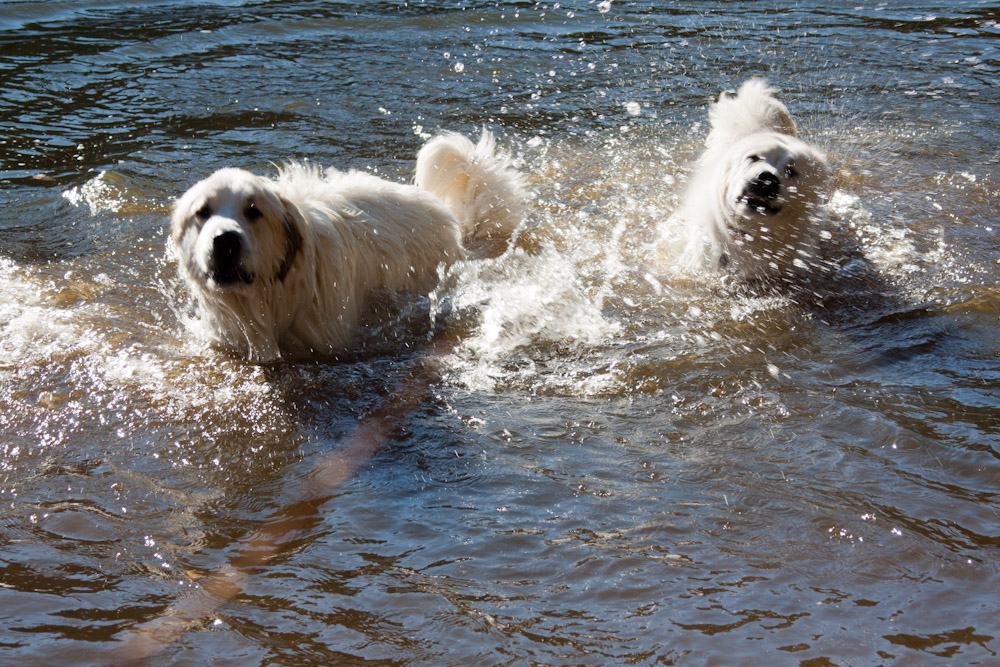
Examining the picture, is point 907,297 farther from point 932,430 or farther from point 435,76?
point 435,76

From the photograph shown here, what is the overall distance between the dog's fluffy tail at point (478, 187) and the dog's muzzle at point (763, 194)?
148cm

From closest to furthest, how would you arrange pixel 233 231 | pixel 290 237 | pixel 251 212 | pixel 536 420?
pixel 536 420 → pixel 233 231 → pixel 251 212 → pixel 290 237

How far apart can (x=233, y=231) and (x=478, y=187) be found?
2052mm

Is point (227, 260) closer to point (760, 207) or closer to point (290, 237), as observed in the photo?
point (290, 237)

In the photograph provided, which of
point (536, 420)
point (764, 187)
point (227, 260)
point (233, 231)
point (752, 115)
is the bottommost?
point (536, 420)

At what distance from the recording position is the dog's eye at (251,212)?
13.5 ft

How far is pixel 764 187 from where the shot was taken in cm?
492

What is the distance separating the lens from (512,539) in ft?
9.18

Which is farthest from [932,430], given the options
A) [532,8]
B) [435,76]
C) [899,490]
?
[532,8]

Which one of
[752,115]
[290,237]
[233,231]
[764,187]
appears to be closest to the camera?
[233,231]

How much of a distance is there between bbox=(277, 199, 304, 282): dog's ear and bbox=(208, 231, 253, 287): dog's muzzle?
0.77ft

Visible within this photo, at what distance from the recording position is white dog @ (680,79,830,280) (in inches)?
195

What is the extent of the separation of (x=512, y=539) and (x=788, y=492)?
2.99 ft

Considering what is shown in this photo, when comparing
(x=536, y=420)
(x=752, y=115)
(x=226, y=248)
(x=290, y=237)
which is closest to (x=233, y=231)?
(x=226, y=248)
